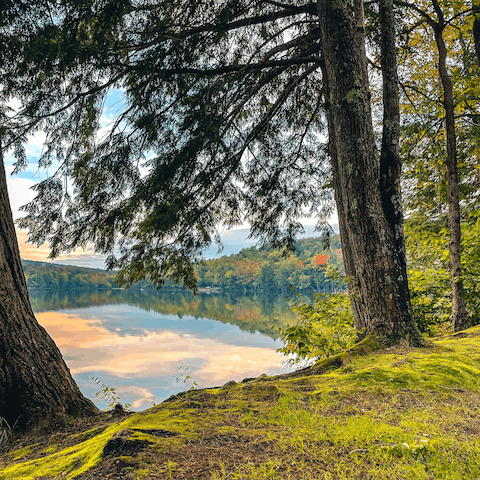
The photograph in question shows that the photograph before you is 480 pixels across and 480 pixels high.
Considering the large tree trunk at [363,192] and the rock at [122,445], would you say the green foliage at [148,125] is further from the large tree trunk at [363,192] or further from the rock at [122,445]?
the rock at [122,445]

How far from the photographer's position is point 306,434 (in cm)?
180

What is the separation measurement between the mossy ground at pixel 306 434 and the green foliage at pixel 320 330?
4.02ft

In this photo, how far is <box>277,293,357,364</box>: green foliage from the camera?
13.4 ft

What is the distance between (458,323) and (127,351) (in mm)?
15665

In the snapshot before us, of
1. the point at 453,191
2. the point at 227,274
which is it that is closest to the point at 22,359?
the point at 453,191

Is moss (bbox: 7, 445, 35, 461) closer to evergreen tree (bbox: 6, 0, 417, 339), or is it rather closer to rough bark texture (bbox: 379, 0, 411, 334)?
evergreen tree (bbox: 6, 0, 417, 339)

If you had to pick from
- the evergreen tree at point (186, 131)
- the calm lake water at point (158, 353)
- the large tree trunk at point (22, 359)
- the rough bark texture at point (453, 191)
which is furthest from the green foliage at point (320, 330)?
the large tree trunk at point (22, 359)

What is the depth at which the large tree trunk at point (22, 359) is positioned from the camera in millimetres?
2811

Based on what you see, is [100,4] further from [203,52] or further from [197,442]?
[197,442]

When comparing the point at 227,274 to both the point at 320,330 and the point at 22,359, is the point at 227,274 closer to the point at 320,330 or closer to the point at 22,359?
the point at 320,330

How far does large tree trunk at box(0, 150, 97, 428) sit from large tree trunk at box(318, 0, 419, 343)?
2.85 m

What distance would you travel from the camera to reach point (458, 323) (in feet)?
15.4

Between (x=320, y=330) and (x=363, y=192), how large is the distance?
8.37 ft

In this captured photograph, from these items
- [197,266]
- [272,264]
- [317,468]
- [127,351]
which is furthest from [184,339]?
[272,264]
